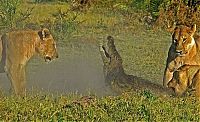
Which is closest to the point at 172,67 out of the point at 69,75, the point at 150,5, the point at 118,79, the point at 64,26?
the point at 150,5

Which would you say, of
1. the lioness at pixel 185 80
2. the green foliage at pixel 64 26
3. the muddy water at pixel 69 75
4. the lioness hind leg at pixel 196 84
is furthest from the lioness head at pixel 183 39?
the green foliage at pixel 64 26

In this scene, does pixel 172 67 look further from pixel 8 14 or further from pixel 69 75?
pixel 8 14

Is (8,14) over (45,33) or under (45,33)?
under

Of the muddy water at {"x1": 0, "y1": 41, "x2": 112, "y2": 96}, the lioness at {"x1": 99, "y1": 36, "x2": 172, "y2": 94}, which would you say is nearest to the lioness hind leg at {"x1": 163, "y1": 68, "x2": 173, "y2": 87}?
the lioness at {"x1": 99, "y1": 36, "x2": 172, "y2": 94}

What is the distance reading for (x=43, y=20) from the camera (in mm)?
22250

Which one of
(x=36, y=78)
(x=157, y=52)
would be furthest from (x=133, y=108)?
(x=157, y=52)

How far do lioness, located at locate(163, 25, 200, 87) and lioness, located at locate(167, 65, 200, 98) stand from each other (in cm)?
12

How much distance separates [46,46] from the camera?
37.3ft

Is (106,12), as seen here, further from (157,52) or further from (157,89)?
(157,89)

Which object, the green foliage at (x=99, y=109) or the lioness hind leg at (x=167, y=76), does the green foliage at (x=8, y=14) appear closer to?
the lioness hind leg at (x=167, y=76)

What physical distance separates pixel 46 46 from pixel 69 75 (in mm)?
2269

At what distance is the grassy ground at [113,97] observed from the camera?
748 centimetres

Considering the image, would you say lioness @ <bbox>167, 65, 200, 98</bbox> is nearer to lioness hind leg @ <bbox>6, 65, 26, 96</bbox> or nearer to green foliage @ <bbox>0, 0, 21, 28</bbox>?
lioness hind leg @ <bbox>6, 65, 26, 96</bbox>

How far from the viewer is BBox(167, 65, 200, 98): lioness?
916 cm
